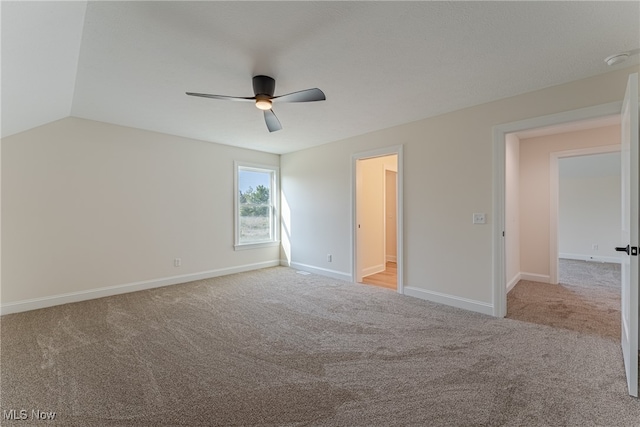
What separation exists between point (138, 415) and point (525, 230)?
5.93m

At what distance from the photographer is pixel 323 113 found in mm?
3609

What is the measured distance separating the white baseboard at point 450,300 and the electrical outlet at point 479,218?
98 centimetres

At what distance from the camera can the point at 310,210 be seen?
5.54 metres

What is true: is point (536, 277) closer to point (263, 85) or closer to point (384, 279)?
point (384, 279)

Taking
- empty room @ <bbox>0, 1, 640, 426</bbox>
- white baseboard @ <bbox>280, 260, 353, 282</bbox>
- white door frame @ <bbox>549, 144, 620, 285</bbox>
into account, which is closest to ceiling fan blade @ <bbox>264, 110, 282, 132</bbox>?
empty room @ <bbox>0, 1, 640, 426</bbox>

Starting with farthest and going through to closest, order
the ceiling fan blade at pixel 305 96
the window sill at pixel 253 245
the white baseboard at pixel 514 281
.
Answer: the window sill at pixel 253 245 → the white baseboard at pixel 514 281 → the ceiling fan blade at pixel 305 96

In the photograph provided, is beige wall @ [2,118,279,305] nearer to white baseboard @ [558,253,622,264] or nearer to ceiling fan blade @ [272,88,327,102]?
ceiling fan blade @ [272,88,327,102]

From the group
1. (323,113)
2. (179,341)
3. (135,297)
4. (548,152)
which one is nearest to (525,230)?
(548,152)

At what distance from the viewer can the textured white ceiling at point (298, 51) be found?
1767 millimetres

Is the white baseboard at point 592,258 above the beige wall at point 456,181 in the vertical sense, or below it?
below

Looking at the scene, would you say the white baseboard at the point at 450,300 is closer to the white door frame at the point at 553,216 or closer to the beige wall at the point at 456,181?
the beige wall at the point at 456,181

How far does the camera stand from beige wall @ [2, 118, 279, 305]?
3404 mm

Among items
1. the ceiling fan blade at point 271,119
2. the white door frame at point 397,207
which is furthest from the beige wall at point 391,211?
the ceiling fan blade at point 271,119

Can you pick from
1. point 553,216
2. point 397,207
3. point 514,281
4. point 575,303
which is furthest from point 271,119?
point 553,216
